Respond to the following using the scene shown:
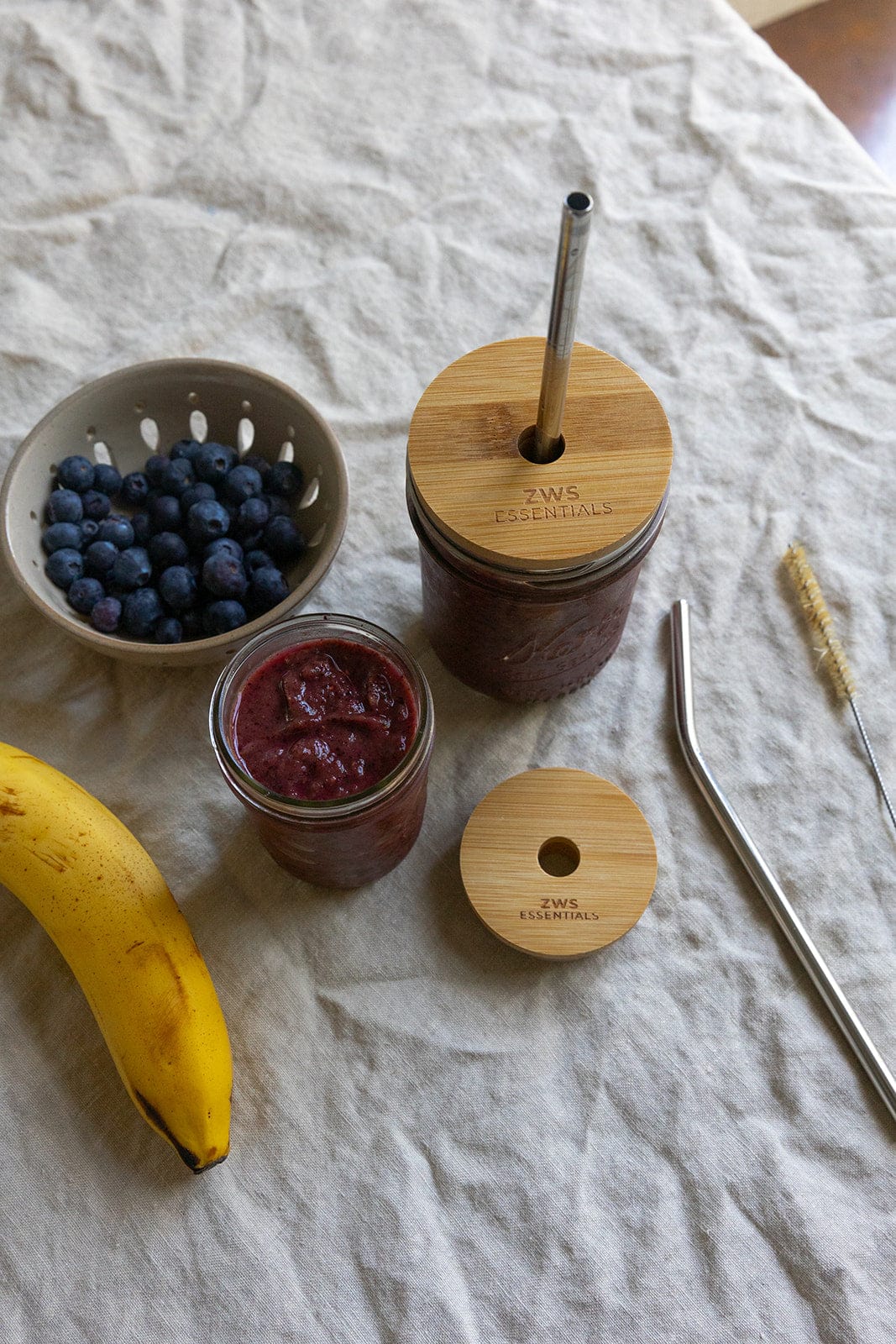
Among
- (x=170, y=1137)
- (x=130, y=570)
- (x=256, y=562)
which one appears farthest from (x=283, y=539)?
(x=170, y=1137)

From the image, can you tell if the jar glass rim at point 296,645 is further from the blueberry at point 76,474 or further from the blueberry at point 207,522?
the blueberry at point 76,474

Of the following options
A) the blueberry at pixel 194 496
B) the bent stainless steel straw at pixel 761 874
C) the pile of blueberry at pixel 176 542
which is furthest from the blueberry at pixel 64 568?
the bent stainless steel straw at pixel 761 874

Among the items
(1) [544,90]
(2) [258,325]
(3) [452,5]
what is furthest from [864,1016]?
(3) [452,5]

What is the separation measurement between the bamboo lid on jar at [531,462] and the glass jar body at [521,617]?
0.07 feet

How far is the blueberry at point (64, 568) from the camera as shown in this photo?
2.99 ft

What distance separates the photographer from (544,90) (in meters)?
1.26

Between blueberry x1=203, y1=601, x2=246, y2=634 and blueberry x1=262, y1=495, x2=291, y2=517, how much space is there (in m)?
0.11

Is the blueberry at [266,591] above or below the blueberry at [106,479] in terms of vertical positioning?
below

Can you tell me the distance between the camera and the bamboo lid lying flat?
2.75 ft

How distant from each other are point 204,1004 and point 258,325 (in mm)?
713

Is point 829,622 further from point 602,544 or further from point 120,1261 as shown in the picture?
point 120,1261

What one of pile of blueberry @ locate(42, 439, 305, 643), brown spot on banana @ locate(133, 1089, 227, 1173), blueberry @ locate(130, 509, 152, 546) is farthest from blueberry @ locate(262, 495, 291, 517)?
brown spot on banana @ locate(133, 1089, 227, 1173)

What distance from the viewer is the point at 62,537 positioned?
3.02 feet

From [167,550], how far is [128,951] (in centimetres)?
34
